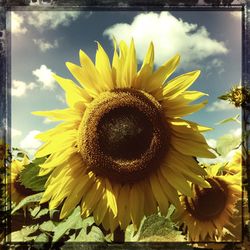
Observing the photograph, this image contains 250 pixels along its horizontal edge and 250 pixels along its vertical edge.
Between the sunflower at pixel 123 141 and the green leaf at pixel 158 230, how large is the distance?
7cm

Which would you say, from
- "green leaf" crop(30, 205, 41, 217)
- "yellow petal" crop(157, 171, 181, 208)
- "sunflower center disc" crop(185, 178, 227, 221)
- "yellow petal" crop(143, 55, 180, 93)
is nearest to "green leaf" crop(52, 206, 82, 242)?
"green leaf" crop(30, 205, 41, 217)

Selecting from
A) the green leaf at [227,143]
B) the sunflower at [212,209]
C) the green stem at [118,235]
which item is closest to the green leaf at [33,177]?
the green stem at [118,235]

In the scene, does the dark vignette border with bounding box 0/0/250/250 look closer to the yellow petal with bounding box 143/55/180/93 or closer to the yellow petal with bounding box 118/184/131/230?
the yellow petal with bounding box 143/55/180/93

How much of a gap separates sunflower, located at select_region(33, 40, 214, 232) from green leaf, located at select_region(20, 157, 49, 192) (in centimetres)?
10

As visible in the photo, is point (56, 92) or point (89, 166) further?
point (56, 92)

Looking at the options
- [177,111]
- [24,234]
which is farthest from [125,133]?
[24,234]

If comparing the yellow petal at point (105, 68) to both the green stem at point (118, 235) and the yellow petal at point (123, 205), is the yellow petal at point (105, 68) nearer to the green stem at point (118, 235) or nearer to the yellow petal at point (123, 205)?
the yellow petal at point (123, 205)

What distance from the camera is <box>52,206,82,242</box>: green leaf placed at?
7.05 ft

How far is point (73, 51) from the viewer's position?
2266 millimetres

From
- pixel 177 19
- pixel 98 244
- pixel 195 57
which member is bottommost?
pixel 98 244

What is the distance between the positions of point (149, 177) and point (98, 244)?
0.35 metres

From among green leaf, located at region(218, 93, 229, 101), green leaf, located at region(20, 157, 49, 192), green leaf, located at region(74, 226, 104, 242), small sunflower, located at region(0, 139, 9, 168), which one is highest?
green leaf, located at region(218, 93, 229, 101)

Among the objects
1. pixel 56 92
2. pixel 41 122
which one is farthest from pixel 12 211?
pixel 56 92

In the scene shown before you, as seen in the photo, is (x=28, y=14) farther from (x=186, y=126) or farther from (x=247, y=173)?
(x=247, y=173)
